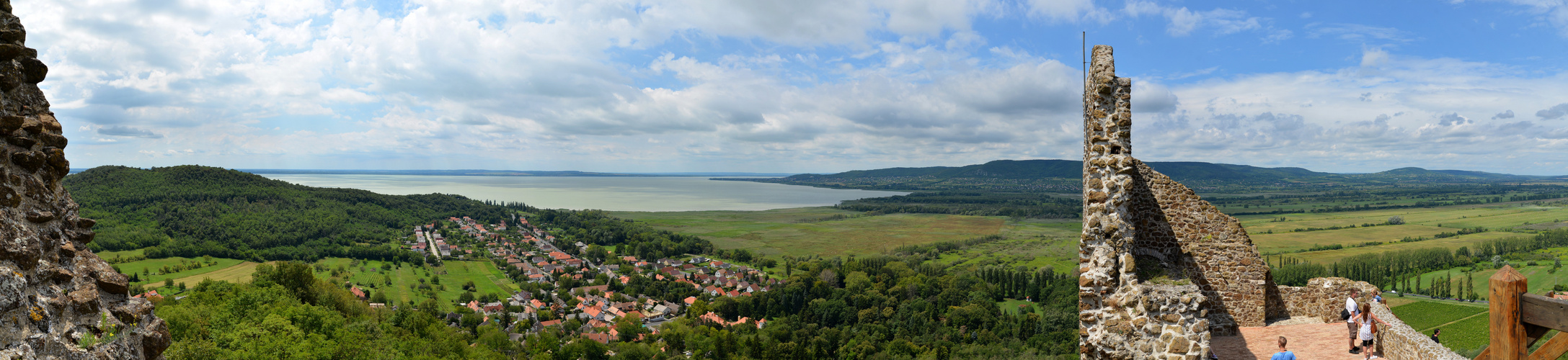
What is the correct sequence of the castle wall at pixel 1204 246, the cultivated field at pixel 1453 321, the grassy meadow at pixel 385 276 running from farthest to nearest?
the grassy meadow at pixel 385 276, the cultivated field at pixel 1453 321, the castle wall at pixel 1204 246

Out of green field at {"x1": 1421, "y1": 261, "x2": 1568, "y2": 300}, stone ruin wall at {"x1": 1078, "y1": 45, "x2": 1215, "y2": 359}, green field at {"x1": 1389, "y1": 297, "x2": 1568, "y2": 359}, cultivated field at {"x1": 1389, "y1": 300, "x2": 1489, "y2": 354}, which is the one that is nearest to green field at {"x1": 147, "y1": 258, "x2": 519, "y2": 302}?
stone ruin wall at {"x1": 1078, "y1": 45, "x2": 1215, "y2": 359}

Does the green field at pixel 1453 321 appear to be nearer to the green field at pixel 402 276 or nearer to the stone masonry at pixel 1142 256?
the stone masonry at pixel 1142 256

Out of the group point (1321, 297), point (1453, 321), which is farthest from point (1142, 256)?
point (1453, 321)

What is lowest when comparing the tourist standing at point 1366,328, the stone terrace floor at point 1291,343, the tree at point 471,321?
the tree at point 471,321

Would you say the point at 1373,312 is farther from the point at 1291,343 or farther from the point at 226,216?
the point at 226,216

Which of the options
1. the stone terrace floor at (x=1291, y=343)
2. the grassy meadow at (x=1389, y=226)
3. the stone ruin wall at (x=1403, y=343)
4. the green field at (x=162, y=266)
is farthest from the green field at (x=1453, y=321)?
the green field at (x=162, y=266)

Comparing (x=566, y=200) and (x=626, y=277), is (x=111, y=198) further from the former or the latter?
(x=566, y=200)

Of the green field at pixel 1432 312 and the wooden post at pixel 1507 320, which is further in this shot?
the green field at pixel 1432 312
